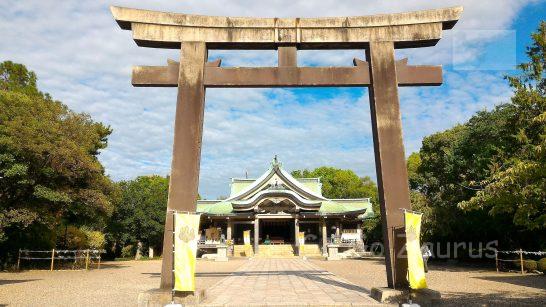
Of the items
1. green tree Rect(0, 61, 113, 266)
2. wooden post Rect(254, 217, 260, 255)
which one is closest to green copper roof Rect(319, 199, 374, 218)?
wooden post Rect(254, 217, 260, 255)

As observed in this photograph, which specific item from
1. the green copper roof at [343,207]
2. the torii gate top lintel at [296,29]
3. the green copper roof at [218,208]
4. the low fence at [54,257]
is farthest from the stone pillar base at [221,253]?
the torii gate top lintel at [296,29]

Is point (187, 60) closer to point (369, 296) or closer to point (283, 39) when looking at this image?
point (283, 39)

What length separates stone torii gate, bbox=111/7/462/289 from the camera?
8.21 m

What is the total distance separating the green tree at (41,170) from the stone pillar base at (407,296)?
48.4 feet

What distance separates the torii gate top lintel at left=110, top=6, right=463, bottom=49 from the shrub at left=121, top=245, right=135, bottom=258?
28546mm

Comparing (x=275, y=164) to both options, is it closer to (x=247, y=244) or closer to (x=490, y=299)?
(x=247, y=244)

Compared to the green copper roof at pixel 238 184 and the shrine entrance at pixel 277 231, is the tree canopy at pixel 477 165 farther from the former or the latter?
the green copper roof at pixel 238 184

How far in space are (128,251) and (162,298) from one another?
1148 inches

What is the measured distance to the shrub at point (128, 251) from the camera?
3362 centimetres

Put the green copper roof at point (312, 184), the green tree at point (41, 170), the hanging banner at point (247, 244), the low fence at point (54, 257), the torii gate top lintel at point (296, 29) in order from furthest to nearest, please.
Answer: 1. the green copper roof at point (312, 184)
2. the hanging banner at point (247, 244)
3. the low fence at point (54, 257)
4. the green tree at point (41, 170)
5. the torii gate top lintel at point (296, 29)

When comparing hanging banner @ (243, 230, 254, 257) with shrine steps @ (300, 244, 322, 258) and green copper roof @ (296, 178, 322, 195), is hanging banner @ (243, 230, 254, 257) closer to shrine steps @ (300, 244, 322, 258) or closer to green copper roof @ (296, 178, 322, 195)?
shrine steps @ (300, 244, 322, 258)

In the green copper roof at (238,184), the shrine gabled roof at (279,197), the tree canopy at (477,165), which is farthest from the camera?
the green copper roof at (238,184)

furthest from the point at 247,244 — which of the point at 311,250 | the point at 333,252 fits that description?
the point at 333,252

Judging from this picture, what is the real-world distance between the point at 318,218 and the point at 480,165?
15341 mm
